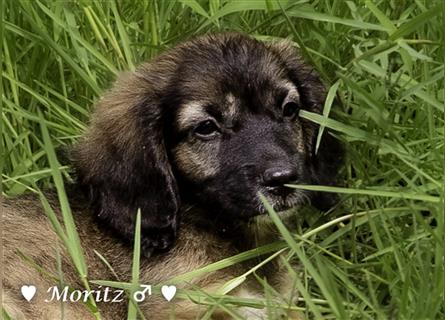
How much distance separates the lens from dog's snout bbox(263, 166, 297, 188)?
333 centimetres

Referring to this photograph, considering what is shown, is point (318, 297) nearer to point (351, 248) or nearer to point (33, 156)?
point (351, 248)

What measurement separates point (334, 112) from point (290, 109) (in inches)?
8.1

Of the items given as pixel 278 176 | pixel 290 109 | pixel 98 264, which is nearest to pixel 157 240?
pixel 98 264

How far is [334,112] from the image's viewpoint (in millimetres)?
3805

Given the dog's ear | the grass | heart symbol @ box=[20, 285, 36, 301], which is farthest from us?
the dog's ear

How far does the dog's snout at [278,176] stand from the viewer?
3.33 metres

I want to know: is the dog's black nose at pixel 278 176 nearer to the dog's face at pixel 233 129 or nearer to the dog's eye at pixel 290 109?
the dog's face at pixel 233 129

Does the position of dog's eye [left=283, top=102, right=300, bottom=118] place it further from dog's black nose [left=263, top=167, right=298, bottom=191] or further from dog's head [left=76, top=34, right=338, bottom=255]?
dog's black nose [left=263, top=167, right=298, bottom=191]

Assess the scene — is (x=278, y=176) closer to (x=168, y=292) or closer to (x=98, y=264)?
(x=168, y=292)

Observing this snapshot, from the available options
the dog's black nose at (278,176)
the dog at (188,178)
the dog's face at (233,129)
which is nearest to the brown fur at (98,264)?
the dog at (188,178)

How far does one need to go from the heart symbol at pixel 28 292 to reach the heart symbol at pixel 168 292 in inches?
14.6

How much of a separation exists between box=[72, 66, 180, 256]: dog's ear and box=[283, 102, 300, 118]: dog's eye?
1.27 feet

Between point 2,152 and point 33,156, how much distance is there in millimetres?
133

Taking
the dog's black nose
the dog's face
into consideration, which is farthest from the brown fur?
the dog's black nose
